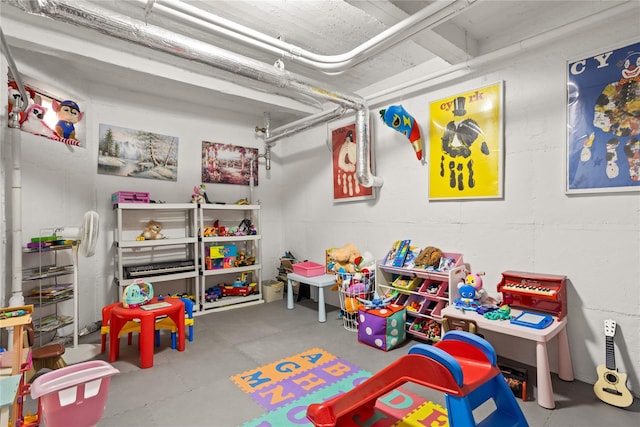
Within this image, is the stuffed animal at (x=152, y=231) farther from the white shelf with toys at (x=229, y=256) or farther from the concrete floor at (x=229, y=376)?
the concrete floor at (x=229, y=376)

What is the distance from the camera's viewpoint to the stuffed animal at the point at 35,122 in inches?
131

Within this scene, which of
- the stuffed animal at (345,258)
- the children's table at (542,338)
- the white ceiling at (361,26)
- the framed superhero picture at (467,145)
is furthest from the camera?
the stuffed animal at (345,258)

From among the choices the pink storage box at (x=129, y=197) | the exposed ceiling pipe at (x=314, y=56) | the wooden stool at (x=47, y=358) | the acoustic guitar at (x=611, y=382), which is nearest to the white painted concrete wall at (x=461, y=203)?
the acoustic guitar at (x=611, y=382)

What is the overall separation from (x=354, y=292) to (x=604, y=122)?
2.86 metres

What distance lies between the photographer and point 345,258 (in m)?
4.19

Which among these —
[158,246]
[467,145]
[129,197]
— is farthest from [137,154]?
[467,145]

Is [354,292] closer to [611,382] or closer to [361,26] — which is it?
[611,382]

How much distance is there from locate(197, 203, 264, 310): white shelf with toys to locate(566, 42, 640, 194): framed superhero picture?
167 inches

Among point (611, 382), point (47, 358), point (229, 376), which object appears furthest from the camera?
point (229, 376)

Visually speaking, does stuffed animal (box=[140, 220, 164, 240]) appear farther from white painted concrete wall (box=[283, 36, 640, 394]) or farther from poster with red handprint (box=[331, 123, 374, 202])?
white painted concrete wall (box=[283, 36, 640, 394])

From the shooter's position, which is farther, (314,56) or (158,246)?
(158,246)

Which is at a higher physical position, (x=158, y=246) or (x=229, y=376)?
(x=158, y=246)

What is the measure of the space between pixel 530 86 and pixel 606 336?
2211mm

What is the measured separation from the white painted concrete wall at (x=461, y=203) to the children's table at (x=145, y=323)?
1.05m
